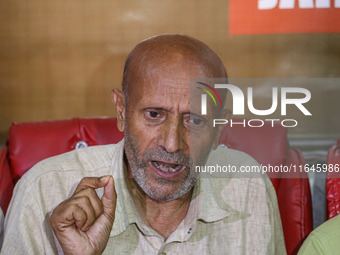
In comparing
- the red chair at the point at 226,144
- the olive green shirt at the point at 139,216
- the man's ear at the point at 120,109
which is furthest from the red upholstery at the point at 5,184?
the man's ear at the point at 120,109

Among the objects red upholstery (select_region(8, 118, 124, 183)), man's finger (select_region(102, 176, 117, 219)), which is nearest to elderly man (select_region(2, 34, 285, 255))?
man's finger (select_region(102, 176, 117, 219))

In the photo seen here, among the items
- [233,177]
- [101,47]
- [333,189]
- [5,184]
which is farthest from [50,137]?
[333,189]

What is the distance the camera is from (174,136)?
1085 mm

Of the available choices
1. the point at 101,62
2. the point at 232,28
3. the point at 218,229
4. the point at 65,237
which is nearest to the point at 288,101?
the point at 232,28

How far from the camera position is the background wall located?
1.34 meters

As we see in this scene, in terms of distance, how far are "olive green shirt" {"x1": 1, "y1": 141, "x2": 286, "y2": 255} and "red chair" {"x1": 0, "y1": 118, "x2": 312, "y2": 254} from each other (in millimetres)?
67

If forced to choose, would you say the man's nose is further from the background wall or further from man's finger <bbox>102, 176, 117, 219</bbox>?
the background wall

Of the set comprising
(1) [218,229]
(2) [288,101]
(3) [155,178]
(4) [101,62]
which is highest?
(4) [101,62]

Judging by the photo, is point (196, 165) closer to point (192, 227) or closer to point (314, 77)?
point (192, 227)

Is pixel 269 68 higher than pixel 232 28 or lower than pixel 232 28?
lower

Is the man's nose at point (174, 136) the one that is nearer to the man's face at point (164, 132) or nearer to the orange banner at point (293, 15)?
the man's face at point (164, 132)

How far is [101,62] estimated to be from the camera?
4.58 feet

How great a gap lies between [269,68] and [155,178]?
49 centimetres

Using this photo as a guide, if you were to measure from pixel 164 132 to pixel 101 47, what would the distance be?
42 centimetres
